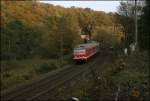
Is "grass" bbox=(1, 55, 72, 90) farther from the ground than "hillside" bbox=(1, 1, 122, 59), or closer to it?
closer to it

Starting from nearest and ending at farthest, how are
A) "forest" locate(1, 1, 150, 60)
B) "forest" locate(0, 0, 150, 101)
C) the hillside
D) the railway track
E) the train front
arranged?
1. "forest" locate(0, 0, 150, 101)
2. the railway track
3. the train front
4. "forest" locate(1, 1, 150, 60)
5. the hillside

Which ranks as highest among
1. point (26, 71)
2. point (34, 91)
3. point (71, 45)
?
point (71, 45)

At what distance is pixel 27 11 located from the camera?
79938 millimetres

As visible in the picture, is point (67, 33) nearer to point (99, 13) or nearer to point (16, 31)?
point (16, 31)

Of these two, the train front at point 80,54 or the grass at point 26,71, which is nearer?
the grass at point 26,71

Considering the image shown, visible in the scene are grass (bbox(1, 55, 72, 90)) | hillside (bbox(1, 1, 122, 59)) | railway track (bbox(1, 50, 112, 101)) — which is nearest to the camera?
railway track (bbox(1, 50, 112, 101))

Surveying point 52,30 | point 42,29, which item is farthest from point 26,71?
point 42,29

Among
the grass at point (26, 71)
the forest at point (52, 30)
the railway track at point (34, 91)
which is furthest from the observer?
the forest at point (52, 30)

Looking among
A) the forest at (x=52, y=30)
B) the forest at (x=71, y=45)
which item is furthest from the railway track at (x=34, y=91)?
the forest at (x=52, y=30)

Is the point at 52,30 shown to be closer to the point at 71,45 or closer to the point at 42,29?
the point at 71,45

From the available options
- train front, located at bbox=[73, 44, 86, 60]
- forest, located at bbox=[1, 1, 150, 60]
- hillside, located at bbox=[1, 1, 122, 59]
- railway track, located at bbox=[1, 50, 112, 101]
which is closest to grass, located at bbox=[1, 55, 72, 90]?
train front, located at bbox=[73, 44, 86, 60]

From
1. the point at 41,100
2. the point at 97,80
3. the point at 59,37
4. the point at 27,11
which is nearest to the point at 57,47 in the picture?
the point at 59,37

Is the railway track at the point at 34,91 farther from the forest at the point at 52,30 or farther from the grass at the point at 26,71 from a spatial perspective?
the forest at the point at 52,30

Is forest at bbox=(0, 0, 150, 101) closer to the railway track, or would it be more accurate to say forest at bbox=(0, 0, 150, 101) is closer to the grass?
the grass
